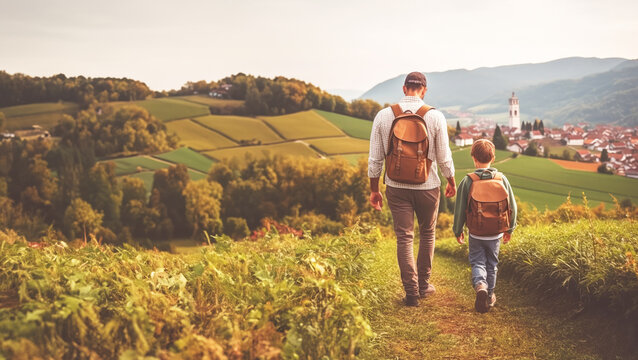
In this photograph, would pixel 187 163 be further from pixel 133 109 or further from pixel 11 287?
pixel 11 287

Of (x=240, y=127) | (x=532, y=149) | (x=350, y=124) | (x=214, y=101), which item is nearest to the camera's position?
(x=532, y=149)

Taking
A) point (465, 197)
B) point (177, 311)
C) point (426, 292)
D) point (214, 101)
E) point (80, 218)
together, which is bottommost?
point (80, 218)

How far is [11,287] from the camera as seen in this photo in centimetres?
329

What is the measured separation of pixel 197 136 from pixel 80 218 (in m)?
22.6

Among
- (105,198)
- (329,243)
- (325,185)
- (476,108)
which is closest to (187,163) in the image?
(105,198)

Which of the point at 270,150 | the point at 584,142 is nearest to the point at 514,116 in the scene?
the point at 584,142

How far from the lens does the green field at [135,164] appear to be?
5866 cm

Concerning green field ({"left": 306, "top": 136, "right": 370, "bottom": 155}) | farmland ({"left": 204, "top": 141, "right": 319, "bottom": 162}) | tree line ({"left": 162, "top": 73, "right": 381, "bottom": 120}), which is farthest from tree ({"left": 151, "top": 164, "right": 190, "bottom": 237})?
tree line ({"left": 162, "top": 73, "right": 381, "bottom": 120})

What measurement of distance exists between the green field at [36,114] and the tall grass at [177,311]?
71.2 m

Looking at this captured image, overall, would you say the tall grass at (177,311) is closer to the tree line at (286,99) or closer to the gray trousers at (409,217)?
the gray trousers at (409,217)

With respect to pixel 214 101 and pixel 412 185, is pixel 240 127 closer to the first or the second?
pixel 214 101

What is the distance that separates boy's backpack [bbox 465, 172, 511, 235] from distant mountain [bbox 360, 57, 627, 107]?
78339 millimetres

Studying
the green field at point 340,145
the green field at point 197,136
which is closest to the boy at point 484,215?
the green field at point 340,145

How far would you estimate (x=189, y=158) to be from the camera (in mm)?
61469
